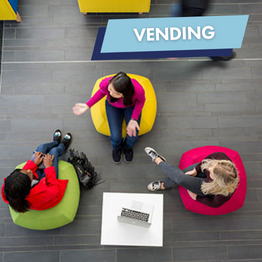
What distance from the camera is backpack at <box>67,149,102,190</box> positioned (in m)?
2.94

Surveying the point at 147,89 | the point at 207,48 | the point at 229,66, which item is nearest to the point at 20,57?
the point at 147,89

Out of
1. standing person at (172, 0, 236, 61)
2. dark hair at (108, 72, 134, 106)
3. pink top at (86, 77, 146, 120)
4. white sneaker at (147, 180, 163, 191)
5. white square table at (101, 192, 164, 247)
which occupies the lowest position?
white square table at (101, 192, 164, 247)

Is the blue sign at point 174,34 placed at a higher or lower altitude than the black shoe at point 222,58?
higher

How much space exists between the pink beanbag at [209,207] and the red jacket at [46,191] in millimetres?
1341

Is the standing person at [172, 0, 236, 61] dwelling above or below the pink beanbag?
above

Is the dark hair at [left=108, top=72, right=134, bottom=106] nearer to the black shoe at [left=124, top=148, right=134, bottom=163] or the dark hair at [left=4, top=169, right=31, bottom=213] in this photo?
the black shoe at [left=124, top=148, right=134, bottom=163]

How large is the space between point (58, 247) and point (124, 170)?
3.83 ft

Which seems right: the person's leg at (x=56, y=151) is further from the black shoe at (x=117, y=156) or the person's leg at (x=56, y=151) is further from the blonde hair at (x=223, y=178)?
the blonde hair at (x=223, y=178)

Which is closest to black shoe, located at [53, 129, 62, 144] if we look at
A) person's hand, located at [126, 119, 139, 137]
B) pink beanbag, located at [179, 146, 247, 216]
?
person's hand, located at [126, 119, 139, 137]

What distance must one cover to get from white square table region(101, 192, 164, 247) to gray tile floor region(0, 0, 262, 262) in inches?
9.5

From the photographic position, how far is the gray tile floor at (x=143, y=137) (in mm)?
2932

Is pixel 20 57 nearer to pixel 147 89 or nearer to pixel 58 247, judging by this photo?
pixel 147 89

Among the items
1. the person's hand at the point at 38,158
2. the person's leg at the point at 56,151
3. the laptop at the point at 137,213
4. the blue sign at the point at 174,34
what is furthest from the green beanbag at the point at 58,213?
the blue sign at the point at 174,34

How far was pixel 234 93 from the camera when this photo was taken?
337 centimetres
